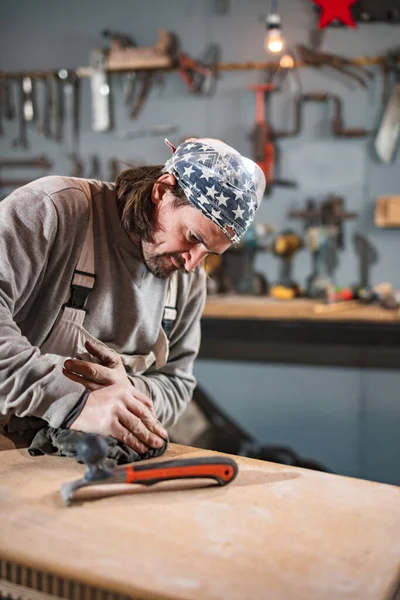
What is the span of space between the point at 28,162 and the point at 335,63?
6.65 ft

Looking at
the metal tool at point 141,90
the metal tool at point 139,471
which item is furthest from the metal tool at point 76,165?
the metal tool at point 139,471

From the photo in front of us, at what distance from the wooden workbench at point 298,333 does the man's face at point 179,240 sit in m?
1.80

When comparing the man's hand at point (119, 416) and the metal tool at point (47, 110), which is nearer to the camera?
the man's hand at point (119, 416)

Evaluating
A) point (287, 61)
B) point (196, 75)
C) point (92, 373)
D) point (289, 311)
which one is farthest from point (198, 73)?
point (92, 373)

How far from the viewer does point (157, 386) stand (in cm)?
169

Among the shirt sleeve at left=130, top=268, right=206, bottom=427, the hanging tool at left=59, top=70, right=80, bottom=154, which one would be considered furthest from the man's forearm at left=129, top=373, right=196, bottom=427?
the hanging tool at left=59, top=70, right=80, bottom=154

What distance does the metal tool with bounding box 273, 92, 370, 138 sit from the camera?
143 inches

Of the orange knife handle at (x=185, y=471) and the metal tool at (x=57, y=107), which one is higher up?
the metal tool at (x=57, y=107)

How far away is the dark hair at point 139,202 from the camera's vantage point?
1.53 metres

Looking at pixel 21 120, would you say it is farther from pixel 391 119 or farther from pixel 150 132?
pixel 391 119

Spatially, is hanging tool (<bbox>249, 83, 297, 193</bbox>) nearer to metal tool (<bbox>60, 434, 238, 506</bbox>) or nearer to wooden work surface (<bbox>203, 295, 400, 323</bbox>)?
wooden work surface (<bbox>203, 295, 400, 323</bbox>)

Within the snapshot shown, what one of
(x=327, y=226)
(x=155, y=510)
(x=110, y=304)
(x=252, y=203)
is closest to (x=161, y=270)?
(x=110, y=304)

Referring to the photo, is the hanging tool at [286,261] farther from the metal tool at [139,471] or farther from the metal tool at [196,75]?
the metal tool at [139,471]

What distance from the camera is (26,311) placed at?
1527 mm
